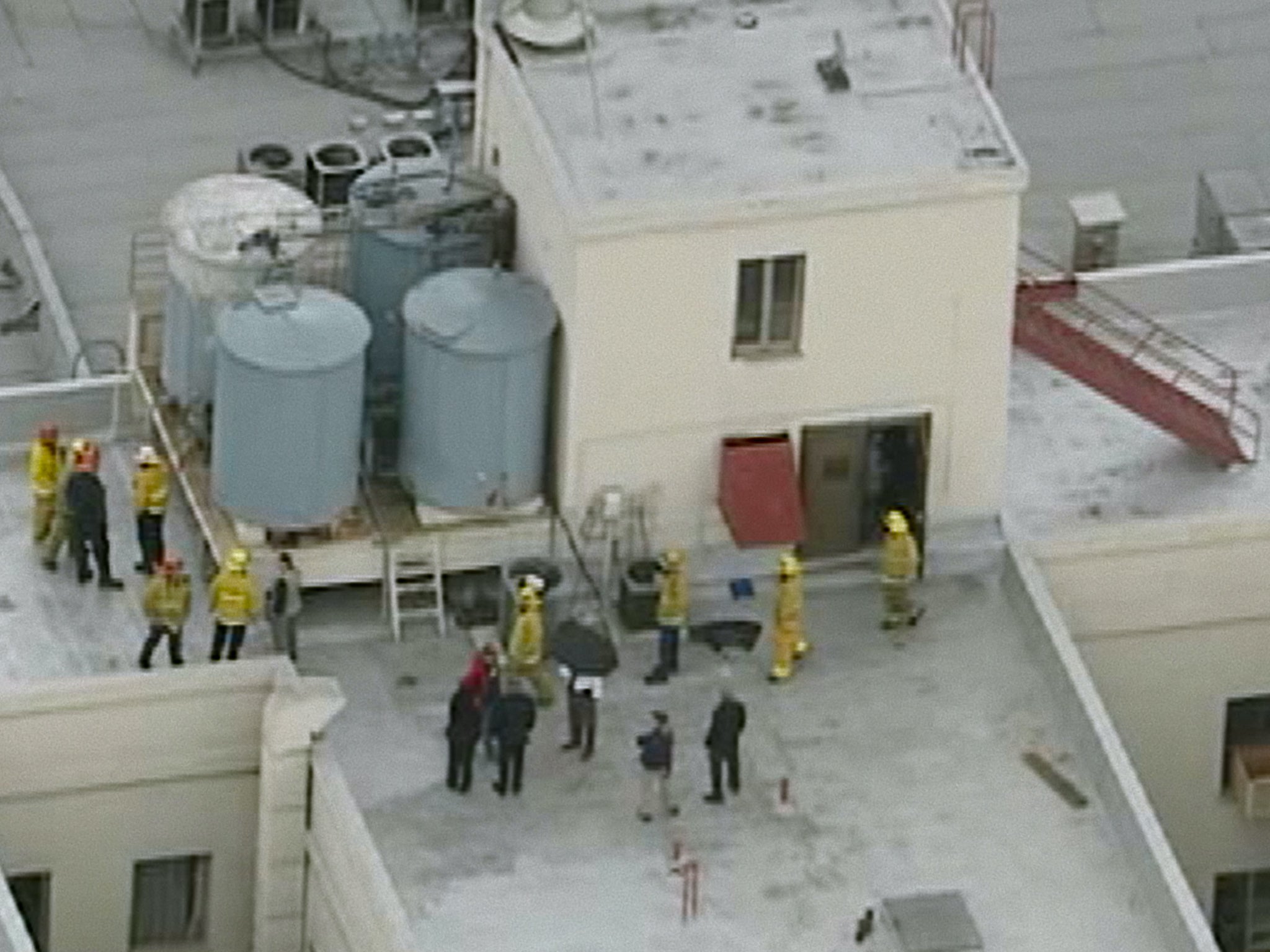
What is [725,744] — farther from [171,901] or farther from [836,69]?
[836,69]

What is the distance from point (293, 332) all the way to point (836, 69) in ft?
23.5

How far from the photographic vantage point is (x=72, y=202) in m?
113

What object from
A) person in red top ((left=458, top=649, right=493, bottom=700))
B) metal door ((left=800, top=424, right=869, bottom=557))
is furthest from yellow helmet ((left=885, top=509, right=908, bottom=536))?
person in red top ((left=458, top=649, right=493, bottom=700))

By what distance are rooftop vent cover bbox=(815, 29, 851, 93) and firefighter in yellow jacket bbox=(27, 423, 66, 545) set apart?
32.4 feet

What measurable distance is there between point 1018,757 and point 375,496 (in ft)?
26.7

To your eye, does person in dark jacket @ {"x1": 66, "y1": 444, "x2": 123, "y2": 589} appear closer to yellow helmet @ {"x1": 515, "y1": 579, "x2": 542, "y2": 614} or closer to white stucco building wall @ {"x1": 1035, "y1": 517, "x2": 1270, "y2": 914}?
yellow helmet @ {"x1": 515, "y1": 579, "x2": 542, "y2": 614}

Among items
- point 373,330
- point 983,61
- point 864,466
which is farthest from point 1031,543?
point 983,61

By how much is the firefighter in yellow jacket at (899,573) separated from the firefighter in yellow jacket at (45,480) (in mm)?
9613

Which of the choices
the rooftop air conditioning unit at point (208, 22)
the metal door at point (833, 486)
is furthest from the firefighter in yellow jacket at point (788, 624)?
the rooftop air conditioning unit at point (208, 22)

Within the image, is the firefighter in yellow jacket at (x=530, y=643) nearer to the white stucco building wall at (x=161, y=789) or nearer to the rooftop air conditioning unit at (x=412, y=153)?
the white stucco building wall at (x=161, y=789)

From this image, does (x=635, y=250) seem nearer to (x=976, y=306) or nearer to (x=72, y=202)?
(x=976, y=306)

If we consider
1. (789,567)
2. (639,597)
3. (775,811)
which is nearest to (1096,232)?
(789,567)

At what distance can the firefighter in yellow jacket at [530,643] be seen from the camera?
9444 centimetres

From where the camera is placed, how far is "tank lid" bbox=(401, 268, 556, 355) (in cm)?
9469
